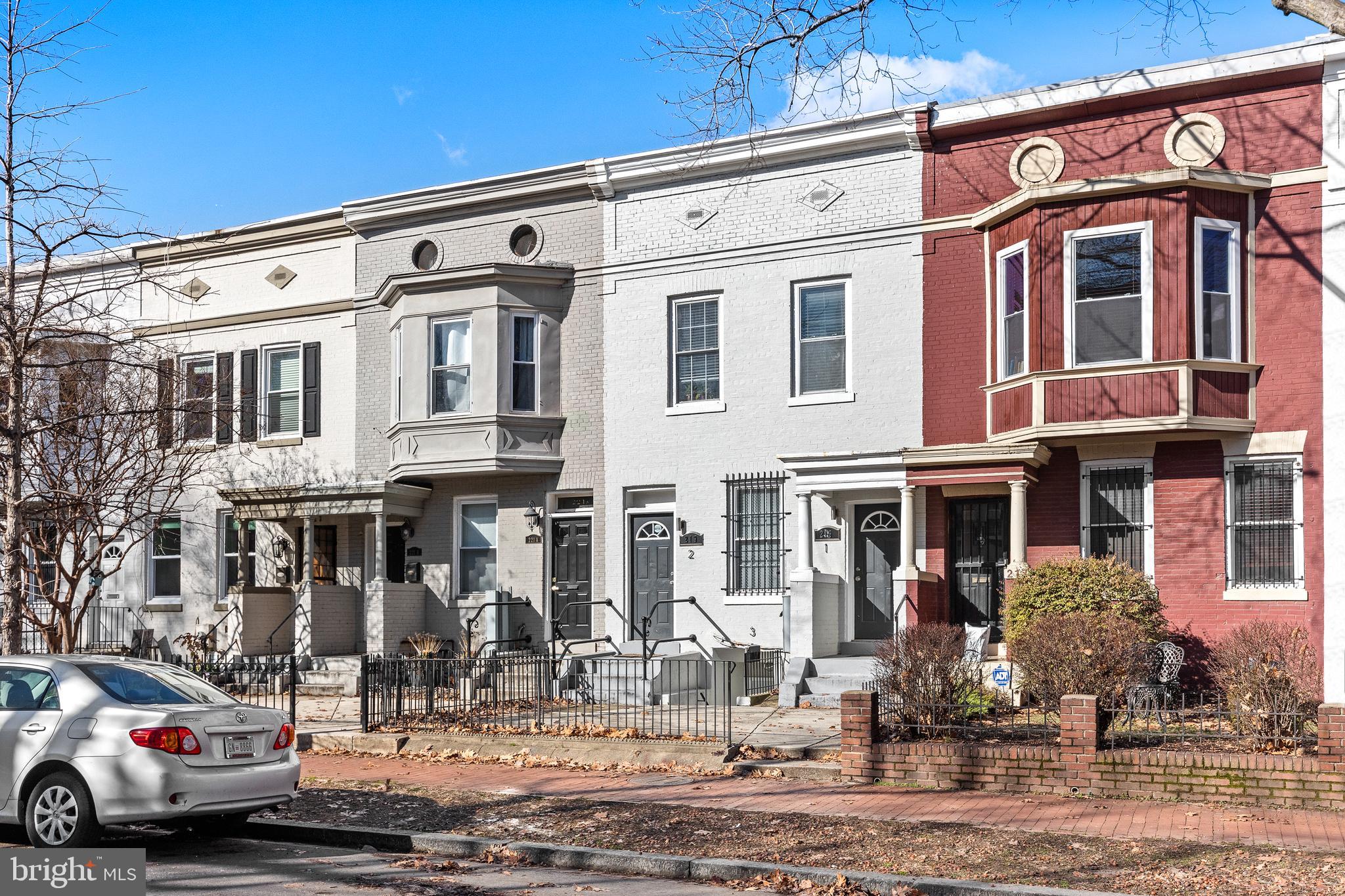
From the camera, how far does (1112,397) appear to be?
17781mm

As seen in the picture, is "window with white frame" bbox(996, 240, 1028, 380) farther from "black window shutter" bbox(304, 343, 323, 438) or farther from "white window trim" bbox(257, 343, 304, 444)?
"white window trim" bbox(257, 343, 304, 444)

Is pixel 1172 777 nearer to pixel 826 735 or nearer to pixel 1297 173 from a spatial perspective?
pixel 826 735

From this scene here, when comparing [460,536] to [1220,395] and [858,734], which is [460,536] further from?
[1220,395]

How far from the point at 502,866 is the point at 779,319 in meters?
12.8

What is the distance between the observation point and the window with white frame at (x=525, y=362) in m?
22.8

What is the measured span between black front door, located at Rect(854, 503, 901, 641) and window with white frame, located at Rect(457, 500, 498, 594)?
22.0 feet

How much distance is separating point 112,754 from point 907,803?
633 centimetres

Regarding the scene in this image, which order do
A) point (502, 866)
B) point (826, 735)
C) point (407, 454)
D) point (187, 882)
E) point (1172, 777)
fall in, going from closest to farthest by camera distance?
point (187, 882) < point (502, 866) < point (1172, 777) < point (826, 735) < point (407, 454)

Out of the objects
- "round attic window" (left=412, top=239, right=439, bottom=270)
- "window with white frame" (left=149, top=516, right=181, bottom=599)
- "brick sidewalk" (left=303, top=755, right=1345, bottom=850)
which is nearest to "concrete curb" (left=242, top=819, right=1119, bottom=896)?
"brick sidewalk" (left=303, top=755, right=1345, bottom=850)

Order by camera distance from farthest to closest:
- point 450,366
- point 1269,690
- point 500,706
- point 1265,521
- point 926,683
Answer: point 450,366, point 1265,521, point 500,706, point 926,683, point 1269,690

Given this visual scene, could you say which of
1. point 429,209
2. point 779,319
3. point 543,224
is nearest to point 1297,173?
point 779,319

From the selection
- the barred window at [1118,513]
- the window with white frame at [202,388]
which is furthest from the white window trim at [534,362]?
the barred window at [1118,513]

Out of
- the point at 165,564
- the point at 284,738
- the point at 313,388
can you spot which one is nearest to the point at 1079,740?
the point at 284,738

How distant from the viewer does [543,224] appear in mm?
23156
